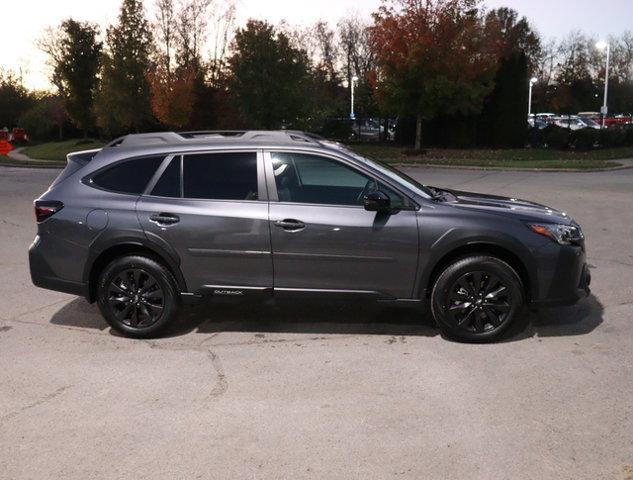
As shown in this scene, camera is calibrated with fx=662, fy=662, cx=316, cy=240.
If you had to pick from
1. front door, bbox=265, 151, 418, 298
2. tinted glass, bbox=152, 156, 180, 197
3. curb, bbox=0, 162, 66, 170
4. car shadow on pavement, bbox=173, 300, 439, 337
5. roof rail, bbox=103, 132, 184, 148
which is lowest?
car shadow on pavement, bbox=173, 300, 439, 337

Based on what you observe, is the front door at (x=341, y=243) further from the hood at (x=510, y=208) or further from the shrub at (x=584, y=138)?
the shrub at (x=584, y=138)

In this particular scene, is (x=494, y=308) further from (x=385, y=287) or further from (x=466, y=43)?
(x=466, y=43)

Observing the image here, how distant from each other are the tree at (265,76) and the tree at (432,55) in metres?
3.77

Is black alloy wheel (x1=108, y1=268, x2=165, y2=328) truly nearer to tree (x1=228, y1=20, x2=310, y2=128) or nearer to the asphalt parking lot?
the asphalt parking lot

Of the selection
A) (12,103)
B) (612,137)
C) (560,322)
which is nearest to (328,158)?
(560,322)

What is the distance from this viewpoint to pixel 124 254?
219 inches

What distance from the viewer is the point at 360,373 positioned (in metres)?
4.74

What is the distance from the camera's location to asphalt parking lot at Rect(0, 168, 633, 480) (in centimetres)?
350

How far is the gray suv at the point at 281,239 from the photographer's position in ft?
17.2

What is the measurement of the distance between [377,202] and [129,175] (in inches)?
84.0

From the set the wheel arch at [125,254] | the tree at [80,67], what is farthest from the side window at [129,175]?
the tree at [80,67]

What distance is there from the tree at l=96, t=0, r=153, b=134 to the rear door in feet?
A: 96.7

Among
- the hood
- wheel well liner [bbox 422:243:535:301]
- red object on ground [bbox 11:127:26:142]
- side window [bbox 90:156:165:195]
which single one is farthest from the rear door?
red object on ground [bbox 11:127:26:142]

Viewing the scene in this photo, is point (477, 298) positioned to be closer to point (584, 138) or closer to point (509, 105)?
point (509, 105)
